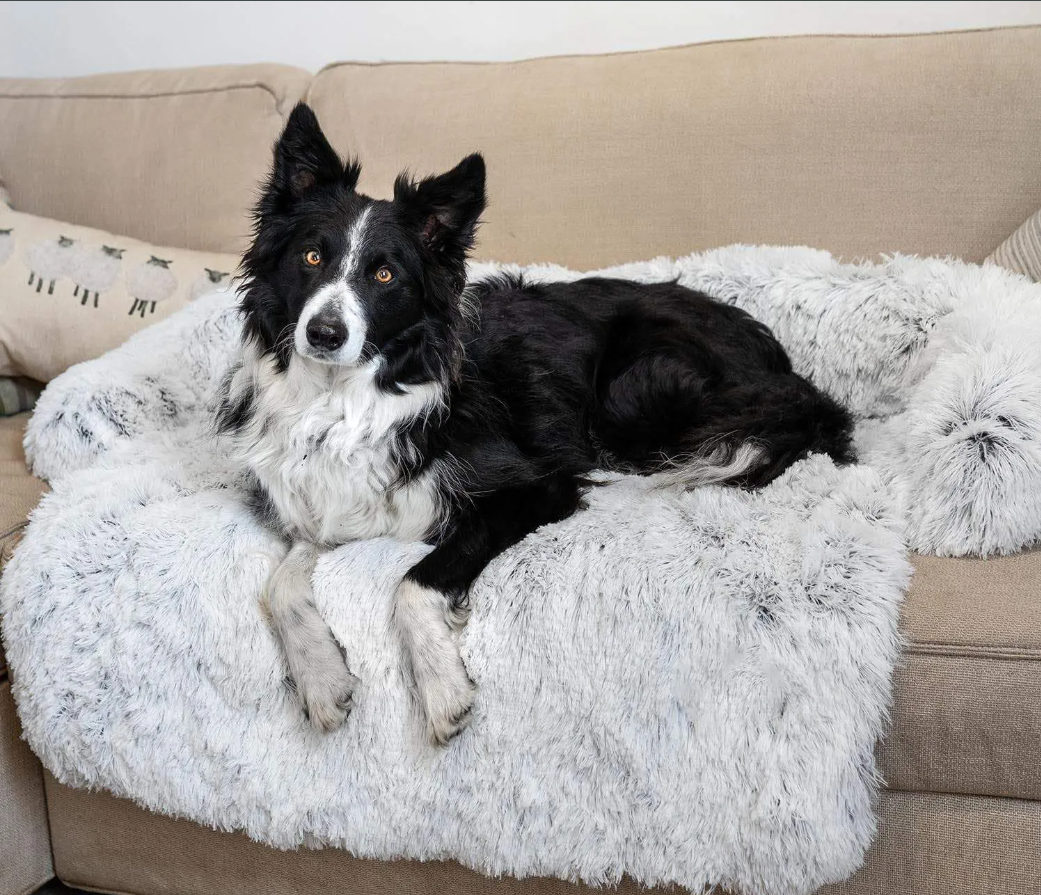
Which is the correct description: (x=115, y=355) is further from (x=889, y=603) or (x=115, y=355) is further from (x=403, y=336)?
(x=889, y=603)

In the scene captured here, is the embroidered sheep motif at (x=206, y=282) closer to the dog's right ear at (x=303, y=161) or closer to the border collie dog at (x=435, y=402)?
the border collie dog at (x=435, y=402)

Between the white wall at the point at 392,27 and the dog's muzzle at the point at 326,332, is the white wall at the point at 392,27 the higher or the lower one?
the higher one

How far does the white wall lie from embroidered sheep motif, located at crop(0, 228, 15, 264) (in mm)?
1283

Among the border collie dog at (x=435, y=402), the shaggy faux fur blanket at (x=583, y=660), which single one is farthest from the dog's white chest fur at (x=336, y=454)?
the shaggy faux fur blanket at (x=583, y=660)

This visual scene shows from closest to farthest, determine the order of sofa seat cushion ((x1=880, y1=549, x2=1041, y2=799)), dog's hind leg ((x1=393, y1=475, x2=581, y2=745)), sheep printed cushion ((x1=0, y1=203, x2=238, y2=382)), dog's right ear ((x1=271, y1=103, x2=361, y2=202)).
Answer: sofa seat cushion ((x1=880, y1=549, x2=1041, y2=799))
dog's hind leg ((x1=393, y1=475, x2=581, y2=745))
dog's right ear ((x1=271, y1=103, x2=361, y2=202))
sheep printed cushion ((x1=0, y1=203, x2=238, y2=382))

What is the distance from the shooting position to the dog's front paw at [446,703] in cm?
164

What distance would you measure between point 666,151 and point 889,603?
1.61m

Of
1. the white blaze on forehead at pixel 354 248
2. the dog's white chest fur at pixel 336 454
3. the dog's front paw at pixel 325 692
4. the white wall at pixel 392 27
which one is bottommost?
the dog's front paw at pixel 325 692

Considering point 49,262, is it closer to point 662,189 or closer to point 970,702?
point 662,189

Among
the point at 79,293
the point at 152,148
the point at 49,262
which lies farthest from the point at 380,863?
the point at 152,148

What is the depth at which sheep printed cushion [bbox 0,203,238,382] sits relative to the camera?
2.83 metres

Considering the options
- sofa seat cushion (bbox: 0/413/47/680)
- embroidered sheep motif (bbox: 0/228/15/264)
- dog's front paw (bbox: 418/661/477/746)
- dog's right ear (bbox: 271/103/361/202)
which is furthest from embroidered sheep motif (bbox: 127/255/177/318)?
dog's front paw (bbox: 418/661/477/746)

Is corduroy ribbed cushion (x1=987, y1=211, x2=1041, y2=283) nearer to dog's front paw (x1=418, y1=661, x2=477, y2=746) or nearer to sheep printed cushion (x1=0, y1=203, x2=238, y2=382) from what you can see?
dog's front paw (x1=418, y1=661, x2=477, y2=746)

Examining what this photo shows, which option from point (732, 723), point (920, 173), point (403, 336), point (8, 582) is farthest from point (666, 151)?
point (8, 582)
